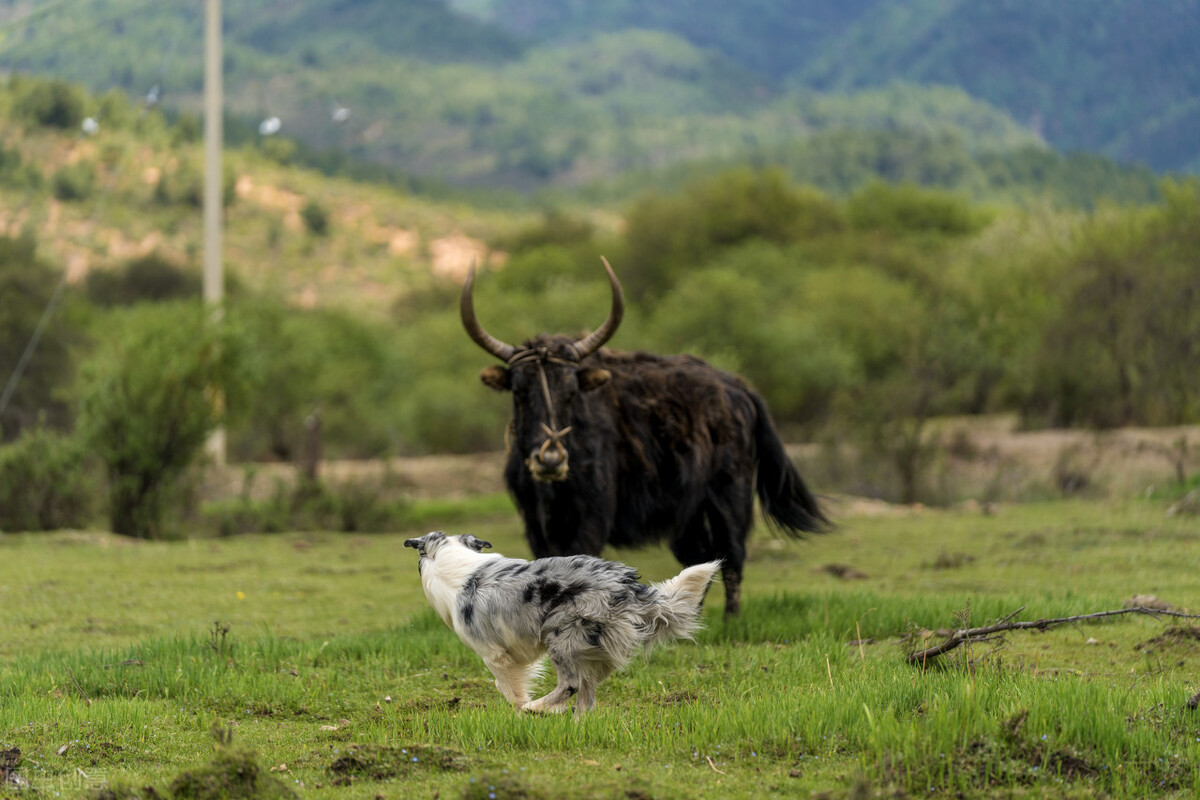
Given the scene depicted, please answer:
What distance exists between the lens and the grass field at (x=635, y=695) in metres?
4.83

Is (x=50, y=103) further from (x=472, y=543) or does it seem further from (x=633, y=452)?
(x=472, y=543)

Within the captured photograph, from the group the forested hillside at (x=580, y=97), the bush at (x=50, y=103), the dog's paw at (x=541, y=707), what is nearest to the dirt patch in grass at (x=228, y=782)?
the dog's paw at (x=541, y=707)

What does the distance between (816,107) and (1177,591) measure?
105044mm

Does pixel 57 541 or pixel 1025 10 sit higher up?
pixel 1025 10

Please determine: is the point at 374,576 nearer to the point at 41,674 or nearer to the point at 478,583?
the point at 41,674

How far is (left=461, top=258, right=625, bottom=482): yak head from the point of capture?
833 cm

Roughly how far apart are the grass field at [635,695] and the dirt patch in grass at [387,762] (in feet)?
0.03

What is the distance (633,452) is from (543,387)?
1066 mm

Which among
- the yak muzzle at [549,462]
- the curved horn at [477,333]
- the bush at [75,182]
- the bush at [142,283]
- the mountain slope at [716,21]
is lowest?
the yak muzzle at [549,462]

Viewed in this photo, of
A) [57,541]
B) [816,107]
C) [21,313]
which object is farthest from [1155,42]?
[816,107]

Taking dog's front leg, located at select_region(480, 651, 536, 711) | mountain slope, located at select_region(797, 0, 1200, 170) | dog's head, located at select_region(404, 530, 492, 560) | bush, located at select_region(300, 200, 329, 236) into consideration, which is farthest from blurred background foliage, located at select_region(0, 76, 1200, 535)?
dog's front leg, located at select_region(480, 651, 536, 711)

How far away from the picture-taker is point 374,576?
493 inches

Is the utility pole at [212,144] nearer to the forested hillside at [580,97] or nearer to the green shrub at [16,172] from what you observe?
the green shrub at [16,172]

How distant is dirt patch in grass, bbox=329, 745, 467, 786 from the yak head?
3.09 metres
